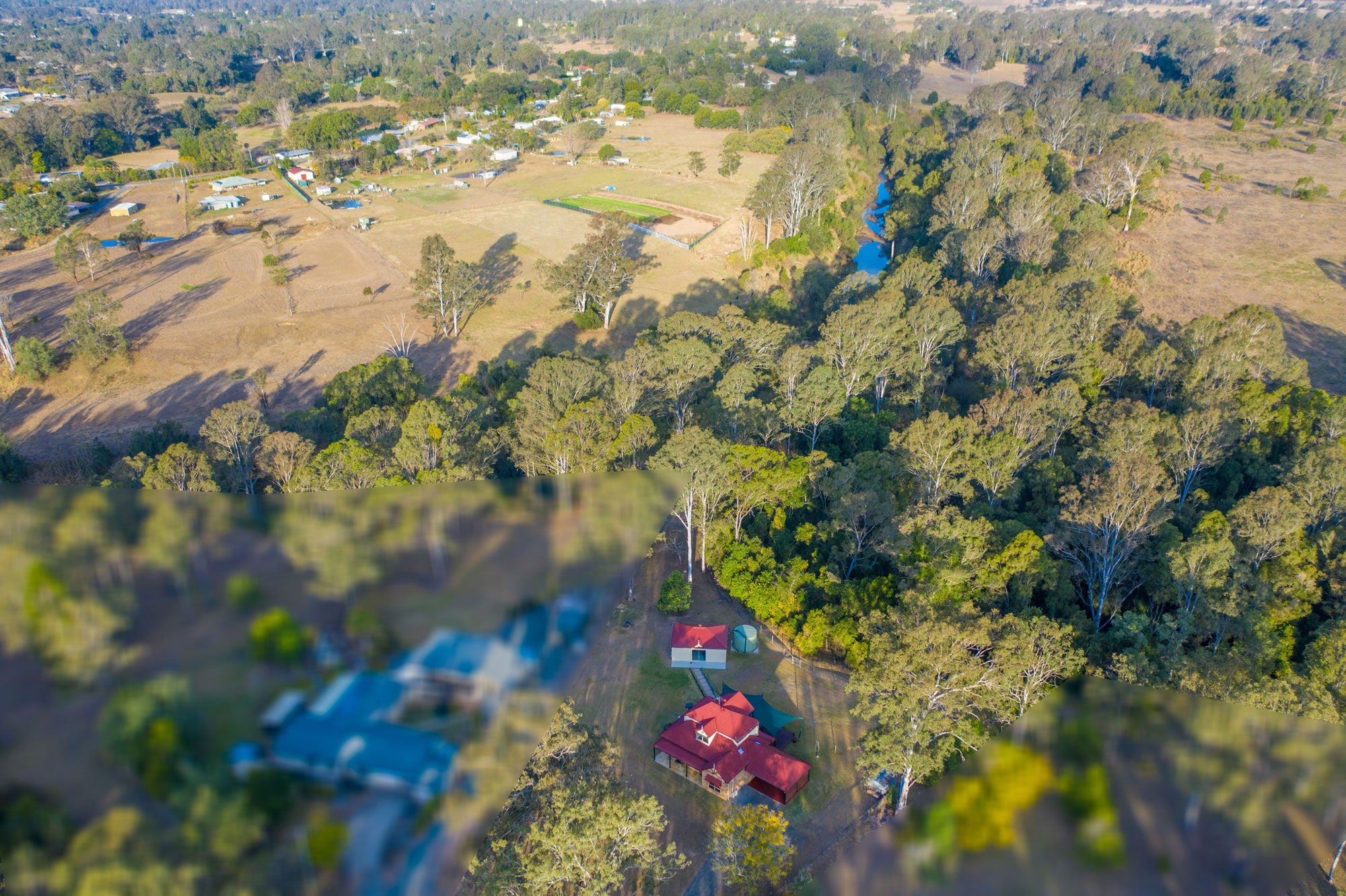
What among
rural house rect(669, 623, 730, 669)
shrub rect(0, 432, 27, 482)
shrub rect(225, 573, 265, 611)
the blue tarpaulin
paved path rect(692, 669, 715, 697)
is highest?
shrub rect(225, 573, 265, 611)

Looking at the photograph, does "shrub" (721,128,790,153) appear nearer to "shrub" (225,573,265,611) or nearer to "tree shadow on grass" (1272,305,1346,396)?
"tree shadow on grass" (1272,305,1346,396)

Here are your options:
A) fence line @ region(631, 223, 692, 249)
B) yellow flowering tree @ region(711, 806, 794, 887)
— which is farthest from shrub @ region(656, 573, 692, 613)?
fence line @ region(631, 223, 692, 249)

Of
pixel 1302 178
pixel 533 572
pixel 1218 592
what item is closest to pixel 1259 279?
pixel 1302 178

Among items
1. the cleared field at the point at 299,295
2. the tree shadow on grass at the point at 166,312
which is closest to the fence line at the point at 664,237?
the cleared field at the point at 299,295

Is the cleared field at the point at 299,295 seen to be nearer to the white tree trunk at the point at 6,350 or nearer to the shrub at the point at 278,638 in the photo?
the white tree trunk at the point at 6,350

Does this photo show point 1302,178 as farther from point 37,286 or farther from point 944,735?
point 37,286

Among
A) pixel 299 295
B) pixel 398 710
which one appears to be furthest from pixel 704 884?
pixel 299 295

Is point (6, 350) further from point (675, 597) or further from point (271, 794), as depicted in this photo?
point (271, 794)
